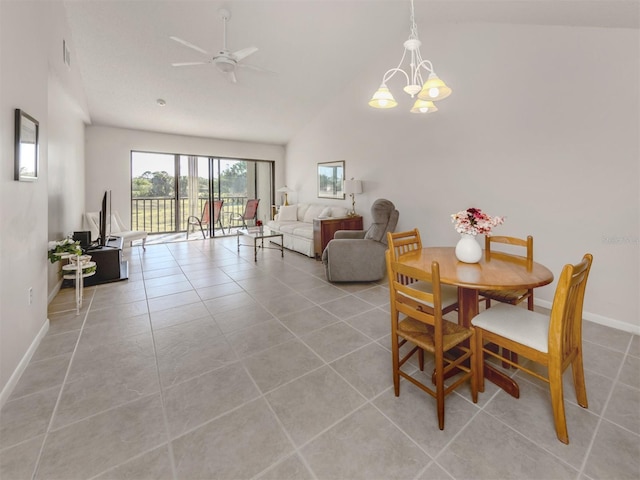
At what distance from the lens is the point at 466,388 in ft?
6.17

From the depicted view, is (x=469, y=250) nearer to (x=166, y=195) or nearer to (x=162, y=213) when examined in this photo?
(x=166, y=195)

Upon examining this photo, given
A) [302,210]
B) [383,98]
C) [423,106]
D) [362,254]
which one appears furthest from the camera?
[302,210]

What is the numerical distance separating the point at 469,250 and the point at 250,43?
12.8 feet

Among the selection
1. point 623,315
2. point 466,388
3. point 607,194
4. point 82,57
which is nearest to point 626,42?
point 607,194

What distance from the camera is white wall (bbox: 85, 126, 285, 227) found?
6.01 metres

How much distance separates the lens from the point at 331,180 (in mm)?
6312

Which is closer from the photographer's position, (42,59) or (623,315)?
(42,59)

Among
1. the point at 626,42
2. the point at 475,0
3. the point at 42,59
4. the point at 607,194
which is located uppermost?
the point at 475,0

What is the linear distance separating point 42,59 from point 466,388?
4.04 meters

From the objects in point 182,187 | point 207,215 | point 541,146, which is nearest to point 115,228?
point 207,215

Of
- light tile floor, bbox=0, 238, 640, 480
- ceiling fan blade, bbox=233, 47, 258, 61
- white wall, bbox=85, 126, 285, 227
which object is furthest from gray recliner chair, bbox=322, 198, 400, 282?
white wall, bbox=85, 126, 285, 227

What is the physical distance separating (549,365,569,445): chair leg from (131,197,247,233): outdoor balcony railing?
7.80 meters

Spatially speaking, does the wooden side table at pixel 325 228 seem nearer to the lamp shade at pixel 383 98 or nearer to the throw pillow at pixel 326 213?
the throw pillow at pixel 326 213

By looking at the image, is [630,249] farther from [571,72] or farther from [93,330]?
[93,330]
